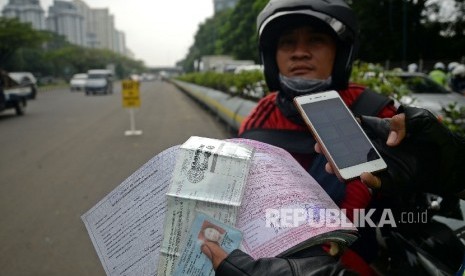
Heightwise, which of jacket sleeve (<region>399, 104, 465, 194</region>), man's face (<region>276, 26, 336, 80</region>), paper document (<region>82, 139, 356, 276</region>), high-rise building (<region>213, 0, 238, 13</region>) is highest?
high-rise building (<region>213, 0, 238, 13</region>)

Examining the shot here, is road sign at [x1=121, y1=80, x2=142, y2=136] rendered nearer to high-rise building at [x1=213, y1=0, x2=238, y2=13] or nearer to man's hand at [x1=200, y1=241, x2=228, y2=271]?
man's hand at [x1=200, y1=241, x2=228, y2=271]

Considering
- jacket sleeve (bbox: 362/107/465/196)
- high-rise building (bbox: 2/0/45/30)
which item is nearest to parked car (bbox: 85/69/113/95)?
jacket sleeve (bbox: 362/107/465/196)

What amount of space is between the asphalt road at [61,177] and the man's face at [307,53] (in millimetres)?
2420

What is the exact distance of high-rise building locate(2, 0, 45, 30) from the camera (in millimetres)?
113625

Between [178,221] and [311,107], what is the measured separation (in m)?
0.53

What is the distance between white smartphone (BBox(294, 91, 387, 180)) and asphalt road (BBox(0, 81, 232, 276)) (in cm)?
266

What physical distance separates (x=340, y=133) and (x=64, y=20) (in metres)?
151

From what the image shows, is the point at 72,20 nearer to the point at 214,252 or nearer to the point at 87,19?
the point at 87,19

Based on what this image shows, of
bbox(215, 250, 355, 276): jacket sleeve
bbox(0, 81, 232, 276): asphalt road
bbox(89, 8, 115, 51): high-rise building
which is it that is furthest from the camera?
bbox(89, 8, 115, 51): high-rise building

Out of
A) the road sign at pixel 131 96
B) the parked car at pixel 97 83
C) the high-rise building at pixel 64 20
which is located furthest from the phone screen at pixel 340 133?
the high-rise building at pixel 64 20

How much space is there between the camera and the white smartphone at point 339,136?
3.66ft

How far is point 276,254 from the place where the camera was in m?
0.95

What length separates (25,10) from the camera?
4473 inches

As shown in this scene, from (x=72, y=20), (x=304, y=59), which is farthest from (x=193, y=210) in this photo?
(x=72, y=20)
